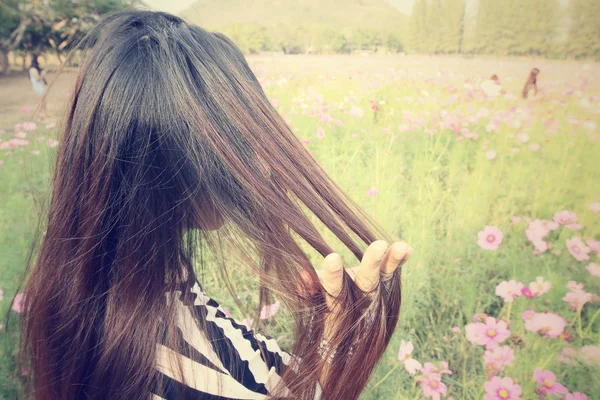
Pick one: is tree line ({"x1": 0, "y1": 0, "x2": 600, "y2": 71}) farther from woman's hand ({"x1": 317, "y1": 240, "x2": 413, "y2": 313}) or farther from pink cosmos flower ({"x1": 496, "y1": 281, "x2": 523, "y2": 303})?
woman's hand ({"x1": 317, "y1": 240, "x2": 413, "y2": 313})

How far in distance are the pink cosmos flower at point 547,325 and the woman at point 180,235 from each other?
1.51 feet

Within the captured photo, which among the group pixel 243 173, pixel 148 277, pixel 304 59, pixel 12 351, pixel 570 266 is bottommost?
pixel 12 351

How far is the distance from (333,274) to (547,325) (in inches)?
24.5

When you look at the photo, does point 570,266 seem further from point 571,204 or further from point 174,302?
point 174,302

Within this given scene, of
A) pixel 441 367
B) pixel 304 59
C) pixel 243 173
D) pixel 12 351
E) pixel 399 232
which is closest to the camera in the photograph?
pixel 243 173

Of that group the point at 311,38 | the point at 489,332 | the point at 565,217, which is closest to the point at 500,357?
the point at 489,332

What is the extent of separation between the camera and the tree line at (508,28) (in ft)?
2.75

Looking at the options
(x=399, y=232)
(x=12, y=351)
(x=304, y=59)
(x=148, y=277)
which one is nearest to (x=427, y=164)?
(x=399, y=232)

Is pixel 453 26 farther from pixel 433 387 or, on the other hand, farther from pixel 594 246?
pixel 433 387

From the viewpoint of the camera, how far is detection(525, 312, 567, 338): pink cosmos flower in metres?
0.73

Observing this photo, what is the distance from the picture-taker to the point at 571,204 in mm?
898

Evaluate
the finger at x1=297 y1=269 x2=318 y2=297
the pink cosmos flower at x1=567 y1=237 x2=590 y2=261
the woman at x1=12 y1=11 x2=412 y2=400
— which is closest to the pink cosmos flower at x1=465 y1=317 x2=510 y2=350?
the pink cosmos flower at x1=567 y1=237 x2=590 y2=261

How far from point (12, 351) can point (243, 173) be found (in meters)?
0.86

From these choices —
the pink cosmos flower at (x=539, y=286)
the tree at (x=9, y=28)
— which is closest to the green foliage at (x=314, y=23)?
the tree at (x=9, y=28)
